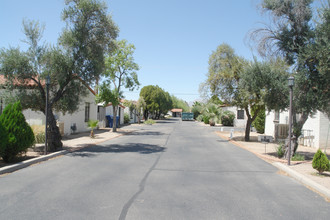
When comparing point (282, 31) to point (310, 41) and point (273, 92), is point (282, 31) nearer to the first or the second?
point (310, 41)

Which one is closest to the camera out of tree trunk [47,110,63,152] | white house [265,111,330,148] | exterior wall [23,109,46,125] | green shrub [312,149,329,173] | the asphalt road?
the asphalt road

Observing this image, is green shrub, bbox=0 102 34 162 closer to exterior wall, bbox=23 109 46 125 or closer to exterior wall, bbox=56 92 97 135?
exterior wall, bbox=56 92 97 135

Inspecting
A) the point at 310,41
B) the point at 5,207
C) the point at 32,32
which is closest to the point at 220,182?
the point at 5,207

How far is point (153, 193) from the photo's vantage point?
5816mm

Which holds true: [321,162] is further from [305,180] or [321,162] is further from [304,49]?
[304,49]

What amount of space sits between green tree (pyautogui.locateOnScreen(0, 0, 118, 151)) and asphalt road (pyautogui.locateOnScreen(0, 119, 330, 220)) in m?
3.77

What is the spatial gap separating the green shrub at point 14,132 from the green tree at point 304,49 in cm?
1009

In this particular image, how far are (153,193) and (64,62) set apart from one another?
26.5 ft

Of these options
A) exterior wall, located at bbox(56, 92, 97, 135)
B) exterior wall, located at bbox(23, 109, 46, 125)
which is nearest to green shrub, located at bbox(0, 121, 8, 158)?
exterior wall, located at bbox(56, 92, 97, 135)

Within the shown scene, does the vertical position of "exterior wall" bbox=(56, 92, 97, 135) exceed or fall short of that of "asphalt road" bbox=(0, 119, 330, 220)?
it exceeds it

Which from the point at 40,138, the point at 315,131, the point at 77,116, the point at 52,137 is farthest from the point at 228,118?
the point at 52,137

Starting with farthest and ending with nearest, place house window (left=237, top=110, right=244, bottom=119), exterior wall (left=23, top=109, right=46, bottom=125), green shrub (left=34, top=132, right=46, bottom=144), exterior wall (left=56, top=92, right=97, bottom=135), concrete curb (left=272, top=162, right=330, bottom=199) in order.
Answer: house window (left=237, top=110, right=244, bottom=119) < exterior wall (left=56, top=92, right=97, bottom=135) < exterior wall (left=23, top=109, right=46, bottom=125) < green shrub (left=34, top=132, right=46, bottom=144) < concrete curb (left=272, top=162, right=330, bottom=199)

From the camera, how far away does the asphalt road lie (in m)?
4.71

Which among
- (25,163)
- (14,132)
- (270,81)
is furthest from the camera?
(270,81)
